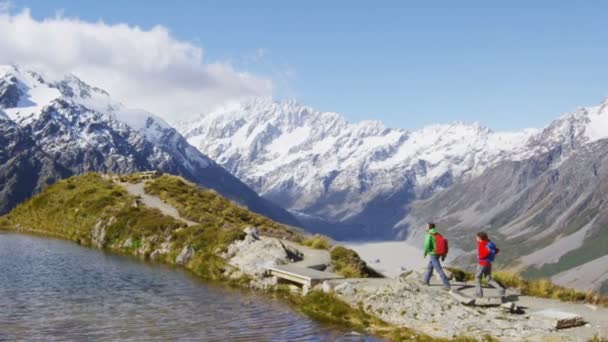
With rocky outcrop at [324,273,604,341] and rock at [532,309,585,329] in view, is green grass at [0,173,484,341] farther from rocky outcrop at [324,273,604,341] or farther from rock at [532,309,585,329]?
rock at [532,309,585,329]

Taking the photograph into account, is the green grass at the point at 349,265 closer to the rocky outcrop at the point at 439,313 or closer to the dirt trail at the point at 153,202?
the rocky outcrop at the point at 439,313

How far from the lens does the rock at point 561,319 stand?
26781 mm

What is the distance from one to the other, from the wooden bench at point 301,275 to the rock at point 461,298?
8.65 metres

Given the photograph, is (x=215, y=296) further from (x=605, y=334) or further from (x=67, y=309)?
(x=605, y=334)

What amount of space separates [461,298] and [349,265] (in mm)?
13273

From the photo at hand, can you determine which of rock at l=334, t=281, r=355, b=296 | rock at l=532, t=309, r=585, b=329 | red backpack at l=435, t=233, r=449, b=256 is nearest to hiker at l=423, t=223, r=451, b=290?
red backpack at l=435, t=233, r=449, b=256

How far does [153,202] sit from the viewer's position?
68500 mm

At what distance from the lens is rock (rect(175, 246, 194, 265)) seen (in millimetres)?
49334

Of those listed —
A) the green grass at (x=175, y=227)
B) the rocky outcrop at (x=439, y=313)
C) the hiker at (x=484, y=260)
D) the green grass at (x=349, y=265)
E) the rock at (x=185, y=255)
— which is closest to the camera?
the rocky outcrop at (x=439, y=313)

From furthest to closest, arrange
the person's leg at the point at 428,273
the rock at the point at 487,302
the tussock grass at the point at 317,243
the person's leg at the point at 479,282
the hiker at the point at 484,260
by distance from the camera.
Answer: the tussock grass at the point at 317,243
the person's leg at the point at 428,273
the hiker at the point at 484,260
the person's leg at the point at 479,282
the rock at the point at 487,302

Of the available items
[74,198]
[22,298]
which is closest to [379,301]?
[22,298]

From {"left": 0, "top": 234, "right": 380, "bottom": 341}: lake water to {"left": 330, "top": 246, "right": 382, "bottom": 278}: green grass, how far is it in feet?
23.8

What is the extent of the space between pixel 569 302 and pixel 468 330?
10.2m

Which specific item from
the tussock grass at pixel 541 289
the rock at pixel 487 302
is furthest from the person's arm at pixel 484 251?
the tussock grass at pixel 541 289
